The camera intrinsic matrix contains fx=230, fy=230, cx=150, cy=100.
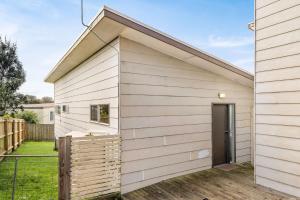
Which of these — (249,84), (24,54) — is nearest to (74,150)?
(249,84)

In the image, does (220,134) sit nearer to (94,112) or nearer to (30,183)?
(94,112)

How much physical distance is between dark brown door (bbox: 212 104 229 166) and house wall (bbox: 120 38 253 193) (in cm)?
27

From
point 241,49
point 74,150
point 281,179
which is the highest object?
point 241,49

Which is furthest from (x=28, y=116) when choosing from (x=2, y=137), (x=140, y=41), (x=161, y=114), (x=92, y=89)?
(x=140, y=41)

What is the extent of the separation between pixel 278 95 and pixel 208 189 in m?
2.49

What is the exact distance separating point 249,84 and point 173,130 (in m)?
3.31

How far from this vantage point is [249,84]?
7.41 m

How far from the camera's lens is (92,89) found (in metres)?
6.70

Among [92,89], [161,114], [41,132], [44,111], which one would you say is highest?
[92,89]

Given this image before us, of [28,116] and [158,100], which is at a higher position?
[158,100]

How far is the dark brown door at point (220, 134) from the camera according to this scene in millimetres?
6855

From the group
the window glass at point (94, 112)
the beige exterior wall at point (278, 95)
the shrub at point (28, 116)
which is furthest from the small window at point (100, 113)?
the shrub at point (28, 116)

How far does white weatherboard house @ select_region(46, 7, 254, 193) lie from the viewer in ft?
16.3

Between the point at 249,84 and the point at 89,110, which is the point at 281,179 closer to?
the point at 249,84
